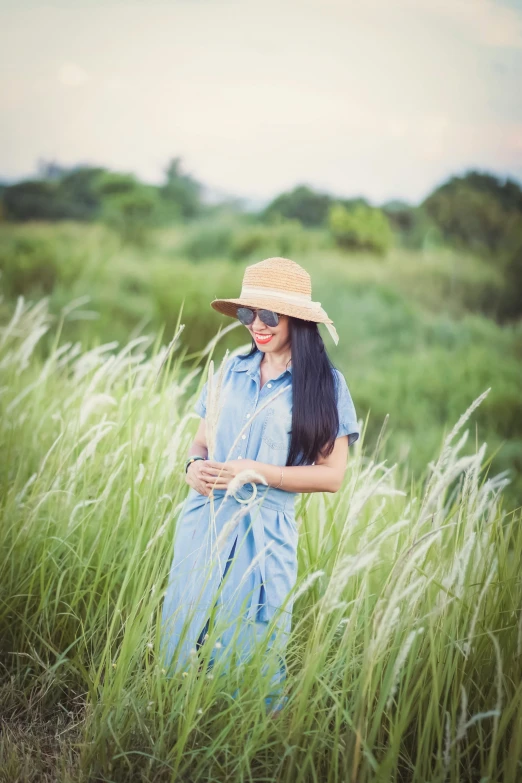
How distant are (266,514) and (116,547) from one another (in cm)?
71

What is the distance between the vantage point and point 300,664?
6.87 ft

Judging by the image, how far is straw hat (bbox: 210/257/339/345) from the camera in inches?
82.0

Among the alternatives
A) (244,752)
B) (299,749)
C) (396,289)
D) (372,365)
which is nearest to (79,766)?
(244,752)

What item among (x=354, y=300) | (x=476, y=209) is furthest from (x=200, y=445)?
(x=476, y=209)

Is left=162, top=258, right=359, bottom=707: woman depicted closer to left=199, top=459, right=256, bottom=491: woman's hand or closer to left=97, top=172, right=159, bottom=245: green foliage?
left=199, top=459, right=256, bottom=491: woman's hand

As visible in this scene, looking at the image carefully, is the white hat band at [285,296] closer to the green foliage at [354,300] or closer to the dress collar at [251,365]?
the dress collar at [251,365]

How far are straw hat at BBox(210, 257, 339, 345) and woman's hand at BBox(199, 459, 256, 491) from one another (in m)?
0.47

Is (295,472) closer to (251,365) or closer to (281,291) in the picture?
(251,365)

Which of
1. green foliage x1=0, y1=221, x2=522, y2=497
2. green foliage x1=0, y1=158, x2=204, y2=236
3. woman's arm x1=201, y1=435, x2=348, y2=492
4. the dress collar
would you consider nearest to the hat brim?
the dress collar

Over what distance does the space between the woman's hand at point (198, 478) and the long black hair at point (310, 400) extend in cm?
27

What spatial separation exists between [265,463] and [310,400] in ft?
0.74

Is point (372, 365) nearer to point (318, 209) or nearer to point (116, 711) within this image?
point (318, 209)

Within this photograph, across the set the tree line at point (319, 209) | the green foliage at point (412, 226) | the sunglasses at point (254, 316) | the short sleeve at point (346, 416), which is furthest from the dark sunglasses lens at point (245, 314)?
the green foliage at point (412, 226)

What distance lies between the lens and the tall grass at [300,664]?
161 centimetres
